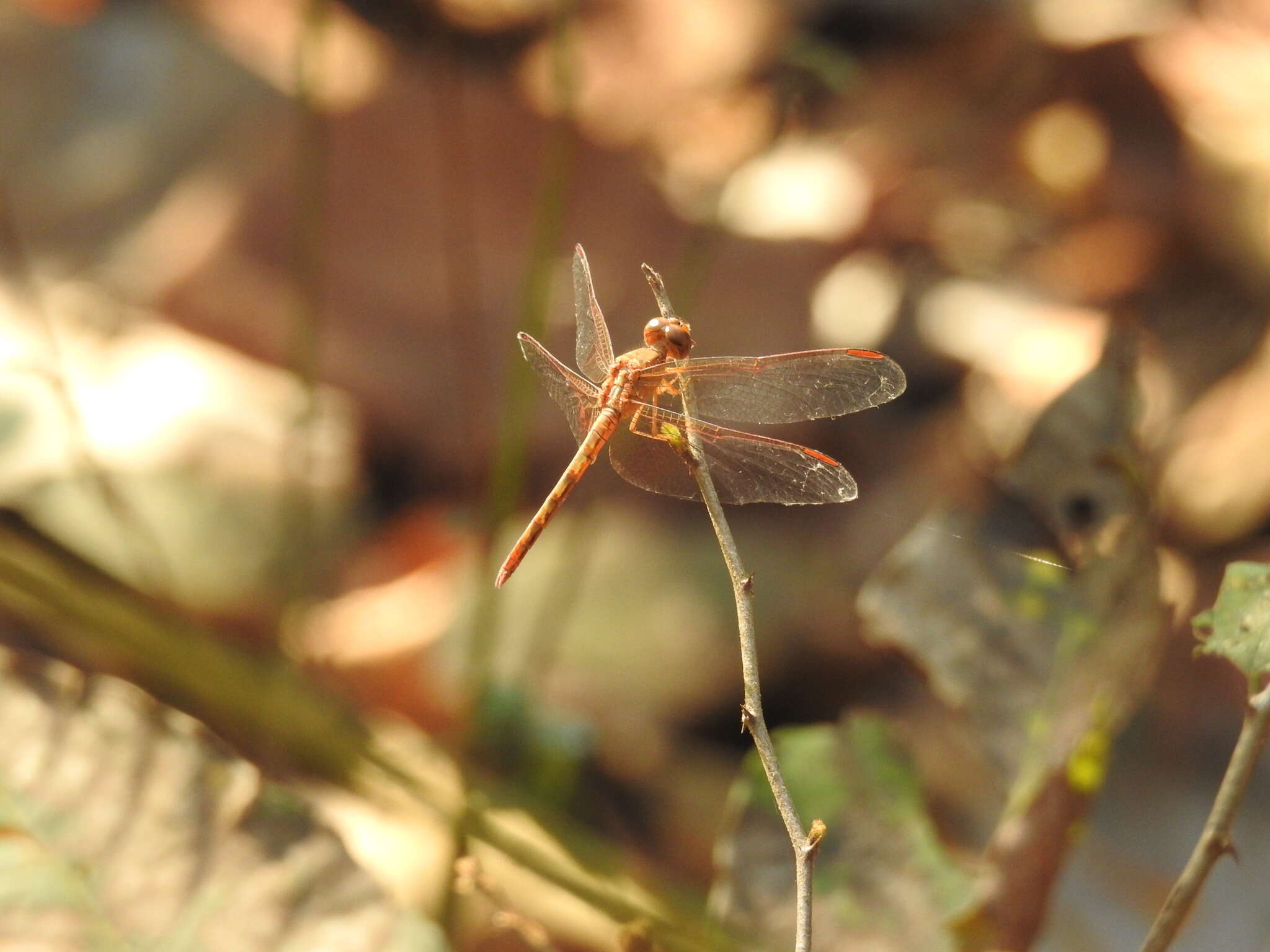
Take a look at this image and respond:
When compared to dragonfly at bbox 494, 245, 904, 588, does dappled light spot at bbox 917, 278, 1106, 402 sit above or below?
below

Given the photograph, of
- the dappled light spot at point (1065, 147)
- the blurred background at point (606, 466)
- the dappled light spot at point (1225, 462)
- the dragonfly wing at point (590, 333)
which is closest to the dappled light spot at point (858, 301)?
the blurred background at point (606, 466)

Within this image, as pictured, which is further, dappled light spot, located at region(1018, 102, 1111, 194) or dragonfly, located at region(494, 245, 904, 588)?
dappled light spot, located at region(1018, 102, 1111, 194)

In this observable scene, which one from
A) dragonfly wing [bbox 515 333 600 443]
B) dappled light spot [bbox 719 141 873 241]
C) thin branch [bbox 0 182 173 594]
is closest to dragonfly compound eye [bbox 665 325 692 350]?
dragonfly wing [bbox 515 333 600 443]

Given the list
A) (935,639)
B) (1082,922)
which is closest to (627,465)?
(935,639)

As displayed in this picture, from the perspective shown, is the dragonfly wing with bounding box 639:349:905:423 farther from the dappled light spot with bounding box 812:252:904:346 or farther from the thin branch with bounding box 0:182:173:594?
the dappled light spot with bounding box 812:252:904:346

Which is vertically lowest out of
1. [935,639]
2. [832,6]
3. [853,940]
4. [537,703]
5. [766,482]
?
[537,703]

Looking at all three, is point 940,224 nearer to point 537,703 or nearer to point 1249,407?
point 1249,407
